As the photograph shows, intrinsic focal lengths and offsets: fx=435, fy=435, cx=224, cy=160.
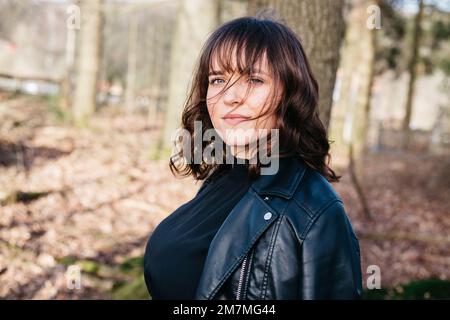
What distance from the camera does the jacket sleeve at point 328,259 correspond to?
5.23ft

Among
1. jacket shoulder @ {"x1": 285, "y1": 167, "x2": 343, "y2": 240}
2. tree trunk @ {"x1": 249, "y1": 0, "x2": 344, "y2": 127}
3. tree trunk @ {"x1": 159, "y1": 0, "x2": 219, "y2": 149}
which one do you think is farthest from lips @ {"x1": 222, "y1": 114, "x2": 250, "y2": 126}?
tree trunk @ {"x1": 159, "y1": 0, "x2": 219, "y2": 149}

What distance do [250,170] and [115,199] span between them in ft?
18.4

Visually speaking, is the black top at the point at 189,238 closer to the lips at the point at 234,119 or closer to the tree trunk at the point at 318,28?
the lips at the point at 234,119

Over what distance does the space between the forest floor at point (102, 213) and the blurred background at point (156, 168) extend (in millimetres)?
22

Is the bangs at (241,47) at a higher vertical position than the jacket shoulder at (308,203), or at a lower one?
higher

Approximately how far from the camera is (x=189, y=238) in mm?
1991

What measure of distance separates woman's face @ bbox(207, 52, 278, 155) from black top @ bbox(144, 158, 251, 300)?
185mm

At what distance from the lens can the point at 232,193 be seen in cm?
209

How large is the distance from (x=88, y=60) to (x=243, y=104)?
12028 millimetres

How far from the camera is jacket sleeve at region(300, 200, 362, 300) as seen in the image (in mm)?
1593

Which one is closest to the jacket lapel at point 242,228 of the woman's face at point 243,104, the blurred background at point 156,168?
the woman's face at point 243,104

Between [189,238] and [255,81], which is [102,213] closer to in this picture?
[189,238]

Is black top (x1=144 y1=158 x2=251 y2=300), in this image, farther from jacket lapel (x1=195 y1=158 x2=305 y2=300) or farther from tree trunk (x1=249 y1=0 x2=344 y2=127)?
tree trunk (x1=249 y1=0 x2=344 y2=127)
